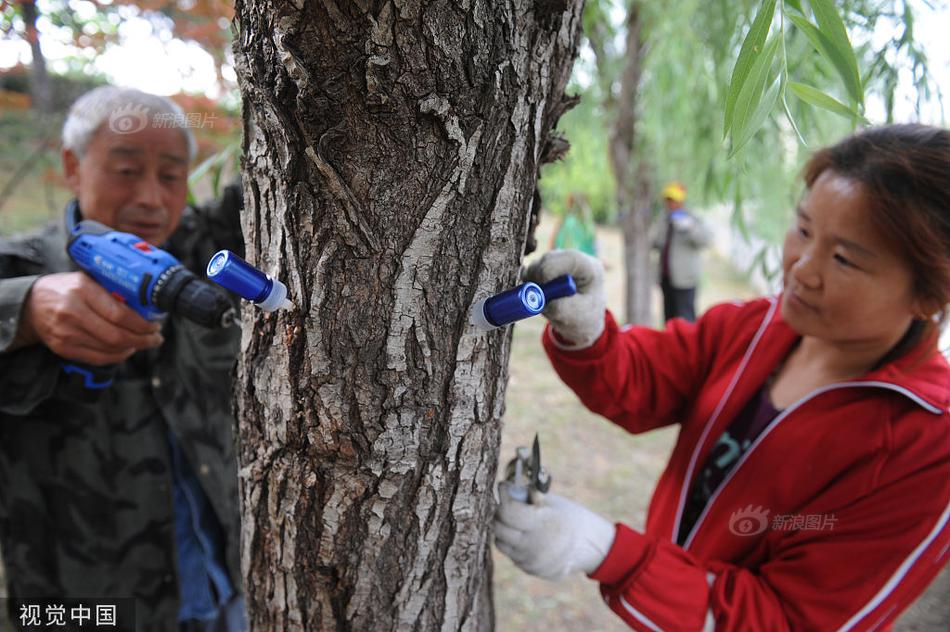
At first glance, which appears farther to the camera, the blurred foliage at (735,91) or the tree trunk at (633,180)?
the tree trunk at (633,180)

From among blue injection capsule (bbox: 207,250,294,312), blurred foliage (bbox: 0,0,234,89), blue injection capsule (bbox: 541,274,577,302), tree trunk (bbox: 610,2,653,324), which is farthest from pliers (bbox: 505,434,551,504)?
tree trunk (bbox: 610,2,653,324)

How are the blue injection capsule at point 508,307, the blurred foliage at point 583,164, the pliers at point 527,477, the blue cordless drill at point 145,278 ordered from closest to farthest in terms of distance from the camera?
the blue injection capsule at point 508,307 → the blue cordless drill at point 145,278 → the pliers at point 527,477 → the blurred foliage at point 583,164

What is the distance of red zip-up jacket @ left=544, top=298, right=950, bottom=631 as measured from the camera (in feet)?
3.14

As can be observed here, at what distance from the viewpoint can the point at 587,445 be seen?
165 inches

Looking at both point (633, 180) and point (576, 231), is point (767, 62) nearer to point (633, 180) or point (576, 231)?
point (576, 231)

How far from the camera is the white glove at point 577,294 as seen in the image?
110 cm

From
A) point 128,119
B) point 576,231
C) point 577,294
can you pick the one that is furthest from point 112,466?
point 576,231

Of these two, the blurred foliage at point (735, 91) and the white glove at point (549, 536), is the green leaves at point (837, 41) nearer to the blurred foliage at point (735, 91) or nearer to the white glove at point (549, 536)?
the blurred foliage at point (735, 91)

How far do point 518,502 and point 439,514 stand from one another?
344mm

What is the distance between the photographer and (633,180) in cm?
488

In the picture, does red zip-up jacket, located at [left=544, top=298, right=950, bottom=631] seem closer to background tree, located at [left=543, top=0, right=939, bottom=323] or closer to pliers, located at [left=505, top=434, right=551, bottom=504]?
pliers, located at [left=505, top=434, right=551, bottom=504]

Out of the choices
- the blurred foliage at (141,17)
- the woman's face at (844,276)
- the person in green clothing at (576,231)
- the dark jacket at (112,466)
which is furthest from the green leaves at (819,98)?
the person in green clothing at (576,231)

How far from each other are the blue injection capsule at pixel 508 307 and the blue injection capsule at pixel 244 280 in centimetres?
25

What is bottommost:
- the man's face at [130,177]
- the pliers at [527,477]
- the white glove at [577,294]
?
the pliers at [527,477]
